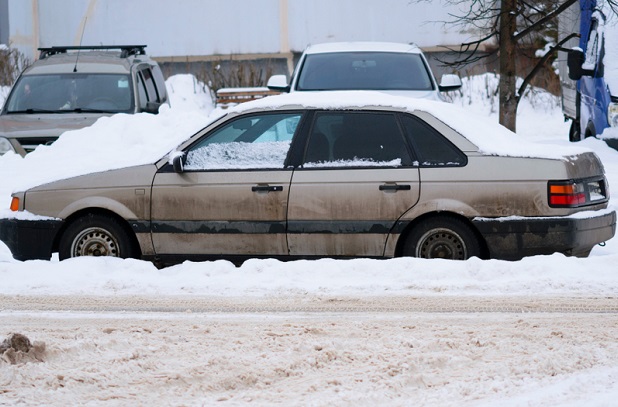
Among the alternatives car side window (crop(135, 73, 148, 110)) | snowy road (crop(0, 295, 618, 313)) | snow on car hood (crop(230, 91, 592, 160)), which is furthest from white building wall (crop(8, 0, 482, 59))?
snowy road (crop(0, 295, 618, 313))

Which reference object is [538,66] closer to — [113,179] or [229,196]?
[229,196]

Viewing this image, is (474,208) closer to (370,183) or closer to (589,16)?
(370,183)

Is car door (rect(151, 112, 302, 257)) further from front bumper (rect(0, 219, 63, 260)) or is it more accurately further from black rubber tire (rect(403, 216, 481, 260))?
black rubber tire (rect(403, 216, 481, 260))

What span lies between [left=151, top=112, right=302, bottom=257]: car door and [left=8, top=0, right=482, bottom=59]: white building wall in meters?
17.3

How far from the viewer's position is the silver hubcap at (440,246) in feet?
28.5

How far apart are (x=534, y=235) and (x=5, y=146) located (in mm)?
8325

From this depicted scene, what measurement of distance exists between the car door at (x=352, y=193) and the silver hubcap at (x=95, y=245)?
1.46m

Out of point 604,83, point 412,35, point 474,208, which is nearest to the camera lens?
point 474,208

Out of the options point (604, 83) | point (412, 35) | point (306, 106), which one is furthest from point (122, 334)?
point (412, 35)

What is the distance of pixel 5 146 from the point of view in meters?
14.6

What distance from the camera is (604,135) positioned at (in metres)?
14.9

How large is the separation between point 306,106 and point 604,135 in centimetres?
696

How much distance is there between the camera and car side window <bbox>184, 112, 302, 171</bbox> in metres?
9.02

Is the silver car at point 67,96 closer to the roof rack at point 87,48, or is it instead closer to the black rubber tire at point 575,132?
the roof rack at point 87,48
